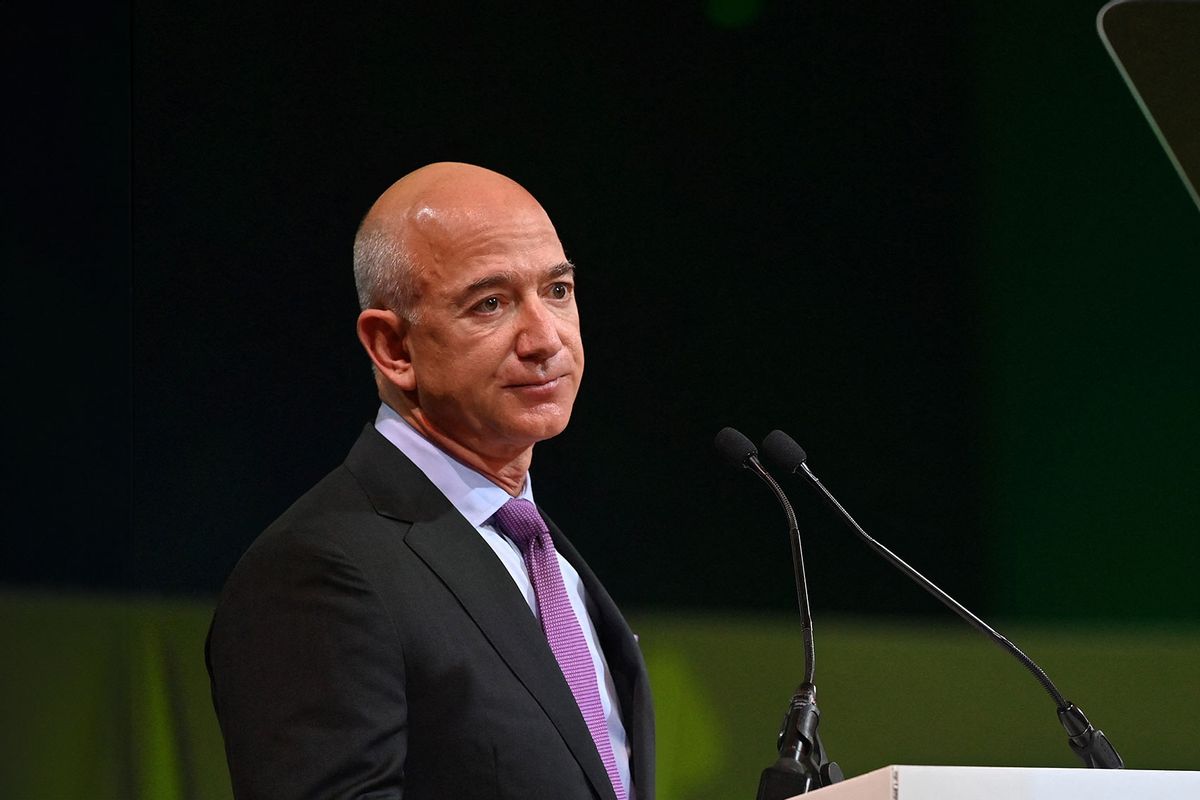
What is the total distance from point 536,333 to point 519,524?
23cm

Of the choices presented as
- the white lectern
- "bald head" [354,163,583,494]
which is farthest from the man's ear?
the white lectern

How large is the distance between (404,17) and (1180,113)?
2.37 m

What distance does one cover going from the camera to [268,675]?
1491mm

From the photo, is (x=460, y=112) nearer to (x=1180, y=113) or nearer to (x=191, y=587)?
(x=191, y=587)

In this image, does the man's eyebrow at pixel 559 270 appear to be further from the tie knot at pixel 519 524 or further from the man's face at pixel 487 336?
the tie knot at pixel 519 524

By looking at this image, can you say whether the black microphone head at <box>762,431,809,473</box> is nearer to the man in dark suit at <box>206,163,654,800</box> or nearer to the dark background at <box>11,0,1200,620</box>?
the man in dark suit at <box>206,163,654,800</box>

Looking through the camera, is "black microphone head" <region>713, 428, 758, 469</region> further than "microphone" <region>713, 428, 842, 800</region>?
Yes

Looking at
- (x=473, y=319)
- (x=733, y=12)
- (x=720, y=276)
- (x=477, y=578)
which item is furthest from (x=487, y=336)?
(x=733, y=12)

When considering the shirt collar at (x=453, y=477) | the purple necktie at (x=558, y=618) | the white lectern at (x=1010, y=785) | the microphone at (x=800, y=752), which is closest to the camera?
the white lectern at (x=1010, y=785)

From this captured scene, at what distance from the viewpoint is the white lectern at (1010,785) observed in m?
1.00

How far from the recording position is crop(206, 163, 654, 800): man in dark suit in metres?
1.48

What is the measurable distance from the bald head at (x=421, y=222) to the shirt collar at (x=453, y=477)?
0.15 m

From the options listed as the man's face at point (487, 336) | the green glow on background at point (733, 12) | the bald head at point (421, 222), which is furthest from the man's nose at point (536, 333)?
the green glow on background at point (733, 12)

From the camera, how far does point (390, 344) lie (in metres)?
1.82
